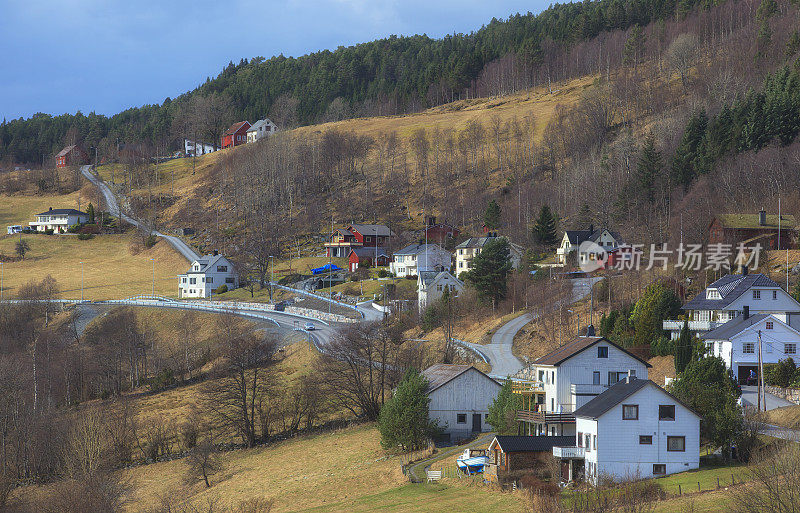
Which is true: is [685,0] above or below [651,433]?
above

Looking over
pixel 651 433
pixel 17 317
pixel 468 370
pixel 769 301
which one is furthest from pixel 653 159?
pixel 17 317

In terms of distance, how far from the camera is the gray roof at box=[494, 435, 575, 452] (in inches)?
1516

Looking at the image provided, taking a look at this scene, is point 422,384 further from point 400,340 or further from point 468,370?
point 400,340

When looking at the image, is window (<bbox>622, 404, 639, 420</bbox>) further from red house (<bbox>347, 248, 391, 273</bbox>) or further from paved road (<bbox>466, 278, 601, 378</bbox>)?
red house (<bbox>347, 248, 391, 273</bbox>)

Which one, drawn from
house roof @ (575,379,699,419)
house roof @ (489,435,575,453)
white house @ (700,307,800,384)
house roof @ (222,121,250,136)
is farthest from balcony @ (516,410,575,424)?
house roof @ (222,121,250,136)

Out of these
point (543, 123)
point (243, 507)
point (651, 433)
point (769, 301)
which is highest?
point (543, 123)

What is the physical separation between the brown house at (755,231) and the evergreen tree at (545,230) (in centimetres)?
2681

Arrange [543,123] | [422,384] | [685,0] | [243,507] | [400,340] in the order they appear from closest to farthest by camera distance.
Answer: [243,507] < [422,384] < [400,340] < [543,123] < [685,0]

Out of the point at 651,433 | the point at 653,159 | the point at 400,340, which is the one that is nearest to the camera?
the point at 651,433

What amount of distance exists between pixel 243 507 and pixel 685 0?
15082 cm

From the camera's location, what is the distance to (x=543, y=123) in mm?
151250

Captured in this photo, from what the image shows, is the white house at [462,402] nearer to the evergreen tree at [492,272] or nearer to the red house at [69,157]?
the evergreen tree at [492,272]

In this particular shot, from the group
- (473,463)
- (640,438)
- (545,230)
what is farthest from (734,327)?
(545,230)

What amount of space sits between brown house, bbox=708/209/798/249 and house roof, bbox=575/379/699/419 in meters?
35.7
